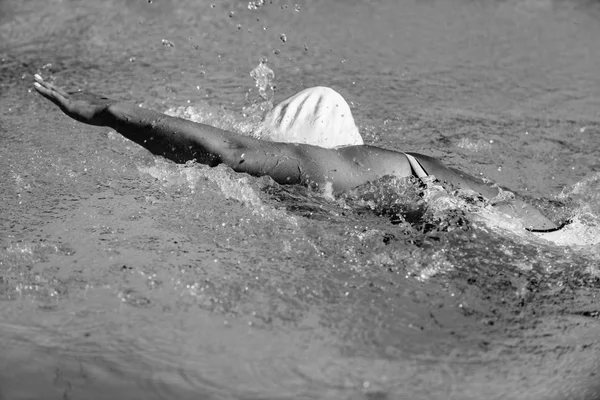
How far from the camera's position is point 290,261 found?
3.08 meters

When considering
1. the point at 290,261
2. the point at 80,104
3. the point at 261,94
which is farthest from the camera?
the point at 261,94

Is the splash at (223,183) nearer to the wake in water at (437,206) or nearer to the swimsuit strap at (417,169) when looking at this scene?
the wake in water at (437,206)

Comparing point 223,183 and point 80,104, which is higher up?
point 80,104

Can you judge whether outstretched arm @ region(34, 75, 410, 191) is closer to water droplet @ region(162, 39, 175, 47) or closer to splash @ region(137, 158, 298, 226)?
splash @ region(137, 158, 298, 226)

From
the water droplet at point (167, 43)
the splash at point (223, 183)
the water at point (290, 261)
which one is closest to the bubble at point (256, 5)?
the water droplet at point (167, 43)

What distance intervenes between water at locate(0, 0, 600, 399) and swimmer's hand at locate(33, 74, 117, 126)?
45 cm

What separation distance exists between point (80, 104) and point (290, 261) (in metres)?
1.07

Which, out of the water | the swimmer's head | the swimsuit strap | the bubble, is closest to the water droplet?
the water

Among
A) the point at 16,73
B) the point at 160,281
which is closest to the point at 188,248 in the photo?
the point at 160,281

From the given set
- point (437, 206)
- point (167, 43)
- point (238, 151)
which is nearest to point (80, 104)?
point (238, 151)

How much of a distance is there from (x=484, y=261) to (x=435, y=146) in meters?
1.56

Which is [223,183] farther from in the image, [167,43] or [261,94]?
[167,43]

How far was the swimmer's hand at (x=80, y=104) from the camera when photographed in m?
3.23

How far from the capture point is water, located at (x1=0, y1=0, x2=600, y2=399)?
2521 millimetres
